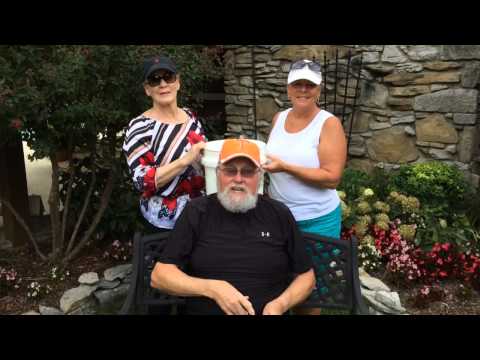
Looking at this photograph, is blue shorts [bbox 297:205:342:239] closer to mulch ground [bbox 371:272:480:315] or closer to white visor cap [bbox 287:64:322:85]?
white visor cap [bbox 287:64:322:85]

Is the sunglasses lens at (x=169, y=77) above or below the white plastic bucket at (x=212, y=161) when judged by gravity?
above

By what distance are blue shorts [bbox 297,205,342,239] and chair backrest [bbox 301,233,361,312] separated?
87 millimetres

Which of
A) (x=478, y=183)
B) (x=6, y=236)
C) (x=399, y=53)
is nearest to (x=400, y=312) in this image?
(x=478, y=183)

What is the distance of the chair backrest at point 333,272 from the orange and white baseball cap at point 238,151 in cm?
52

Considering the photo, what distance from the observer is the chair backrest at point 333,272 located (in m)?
2.17

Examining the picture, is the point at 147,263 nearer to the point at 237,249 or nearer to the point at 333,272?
the point at 237,249

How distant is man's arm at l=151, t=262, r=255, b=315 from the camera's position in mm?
1865

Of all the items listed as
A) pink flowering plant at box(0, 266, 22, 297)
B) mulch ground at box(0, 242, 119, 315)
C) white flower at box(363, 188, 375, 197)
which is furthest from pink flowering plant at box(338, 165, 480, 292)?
pink flowering plant at box(0, 266, 22, 297)

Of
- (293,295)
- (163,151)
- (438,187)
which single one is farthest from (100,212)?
(438,187)

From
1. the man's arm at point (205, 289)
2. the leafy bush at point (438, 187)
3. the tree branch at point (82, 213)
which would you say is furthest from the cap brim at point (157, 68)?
the leafy bush at point (438, 187)

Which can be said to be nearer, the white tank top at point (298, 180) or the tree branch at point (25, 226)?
A: the white tank top at point (298, 180)

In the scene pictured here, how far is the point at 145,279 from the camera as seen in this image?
2.24 metres

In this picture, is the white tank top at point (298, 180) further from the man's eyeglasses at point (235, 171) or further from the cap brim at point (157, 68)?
the cap brim at point (157, 68)

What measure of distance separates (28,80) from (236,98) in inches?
116
